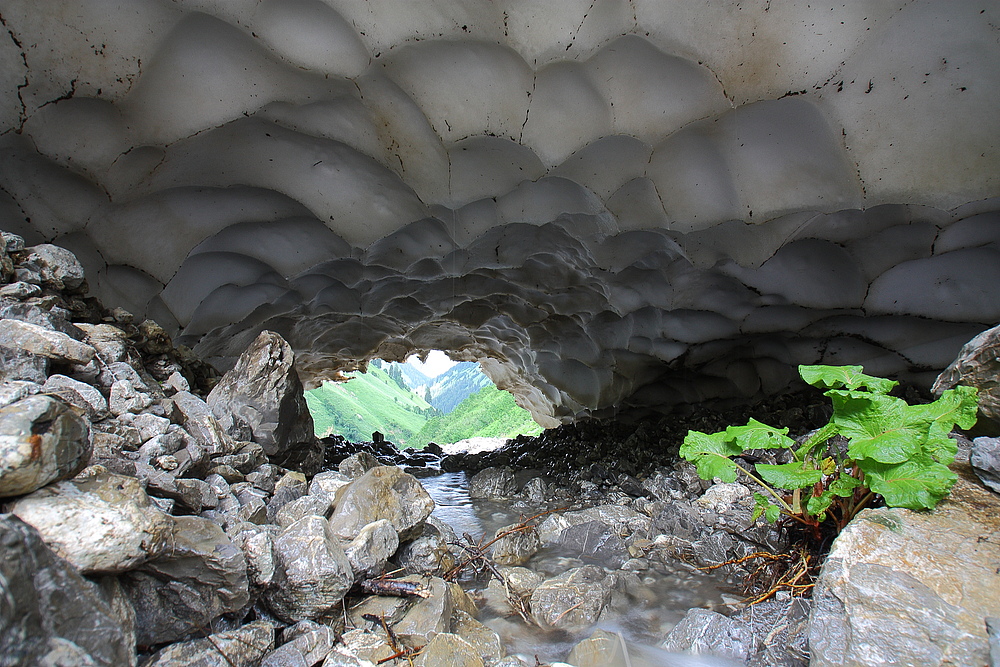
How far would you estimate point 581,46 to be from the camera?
3.75 m

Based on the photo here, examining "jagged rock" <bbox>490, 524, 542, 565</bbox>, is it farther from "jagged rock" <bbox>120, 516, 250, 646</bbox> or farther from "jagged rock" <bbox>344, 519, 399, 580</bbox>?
"jagged rock" <bbox>120, 516, 250, 646</bbox>

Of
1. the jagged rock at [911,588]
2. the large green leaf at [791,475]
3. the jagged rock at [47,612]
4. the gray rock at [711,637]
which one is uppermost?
the jagged rock at [47,612]

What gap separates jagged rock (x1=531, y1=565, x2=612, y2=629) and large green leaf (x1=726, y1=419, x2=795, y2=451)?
1.06 m

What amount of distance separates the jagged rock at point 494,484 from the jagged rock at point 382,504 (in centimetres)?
348

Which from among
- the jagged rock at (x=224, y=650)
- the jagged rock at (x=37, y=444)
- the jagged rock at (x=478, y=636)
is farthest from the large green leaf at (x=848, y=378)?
the jagged rock at (x=37, y=444)

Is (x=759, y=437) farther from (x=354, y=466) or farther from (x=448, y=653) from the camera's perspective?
(x=354, y=466)

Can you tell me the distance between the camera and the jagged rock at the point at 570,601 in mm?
2531

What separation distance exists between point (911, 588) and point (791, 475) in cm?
68

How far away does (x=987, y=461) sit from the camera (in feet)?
6.79

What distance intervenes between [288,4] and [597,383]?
6897 mm

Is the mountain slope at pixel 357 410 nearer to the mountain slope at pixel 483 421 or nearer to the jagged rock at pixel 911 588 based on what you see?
the mountain slope at pixel 483 421

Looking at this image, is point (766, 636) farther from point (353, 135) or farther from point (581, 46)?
point (353, 135)

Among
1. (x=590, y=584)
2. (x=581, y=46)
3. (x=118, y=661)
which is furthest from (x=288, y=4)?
(x=590, y=584)

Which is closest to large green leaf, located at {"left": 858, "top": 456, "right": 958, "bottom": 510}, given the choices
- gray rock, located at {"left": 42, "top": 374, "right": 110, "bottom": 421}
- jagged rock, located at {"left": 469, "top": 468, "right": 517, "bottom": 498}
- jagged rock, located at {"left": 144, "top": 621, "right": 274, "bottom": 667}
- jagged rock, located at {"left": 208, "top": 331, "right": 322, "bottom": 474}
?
jagged rock, located at {"left": 144, "top": 621, "right": 274, "bottom": 667}
